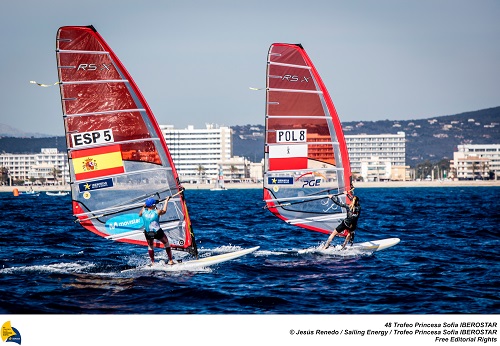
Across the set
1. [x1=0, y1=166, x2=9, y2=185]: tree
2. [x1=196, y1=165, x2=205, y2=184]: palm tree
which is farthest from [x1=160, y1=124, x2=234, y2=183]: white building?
[x1=0, y1=166, x2=9, y2=185]: tree

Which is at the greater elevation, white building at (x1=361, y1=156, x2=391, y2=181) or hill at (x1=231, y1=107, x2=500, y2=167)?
hill at (x1=231, y1=107, x2=500, y2=167)

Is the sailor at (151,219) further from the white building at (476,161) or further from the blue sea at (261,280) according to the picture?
the white building at (476,161)

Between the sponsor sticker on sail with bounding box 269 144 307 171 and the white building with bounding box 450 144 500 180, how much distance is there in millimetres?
77041

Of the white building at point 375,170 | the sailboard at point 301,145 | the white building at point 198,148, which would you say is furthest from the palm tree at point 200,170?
the sailboard at point 301,145

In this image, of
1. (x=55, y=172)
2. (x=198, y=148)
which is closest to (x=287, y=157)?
(x=55, y=172)

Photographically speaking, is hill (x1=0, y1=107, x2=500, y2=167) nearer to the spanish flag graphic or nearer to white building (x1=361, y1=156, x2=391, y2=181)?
white building (x1=361, y1=156, x2=391, y2=181)

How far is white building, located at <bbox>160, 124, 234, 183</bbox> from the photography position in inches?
4902

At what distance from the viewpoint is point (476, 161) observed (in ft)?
304

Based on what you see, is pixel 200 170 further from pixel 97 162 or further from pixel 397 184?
pixel 97 162

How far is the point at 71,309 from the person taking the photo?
7.81 meters

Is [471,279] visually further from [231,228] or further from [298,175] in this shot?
[231,228]
